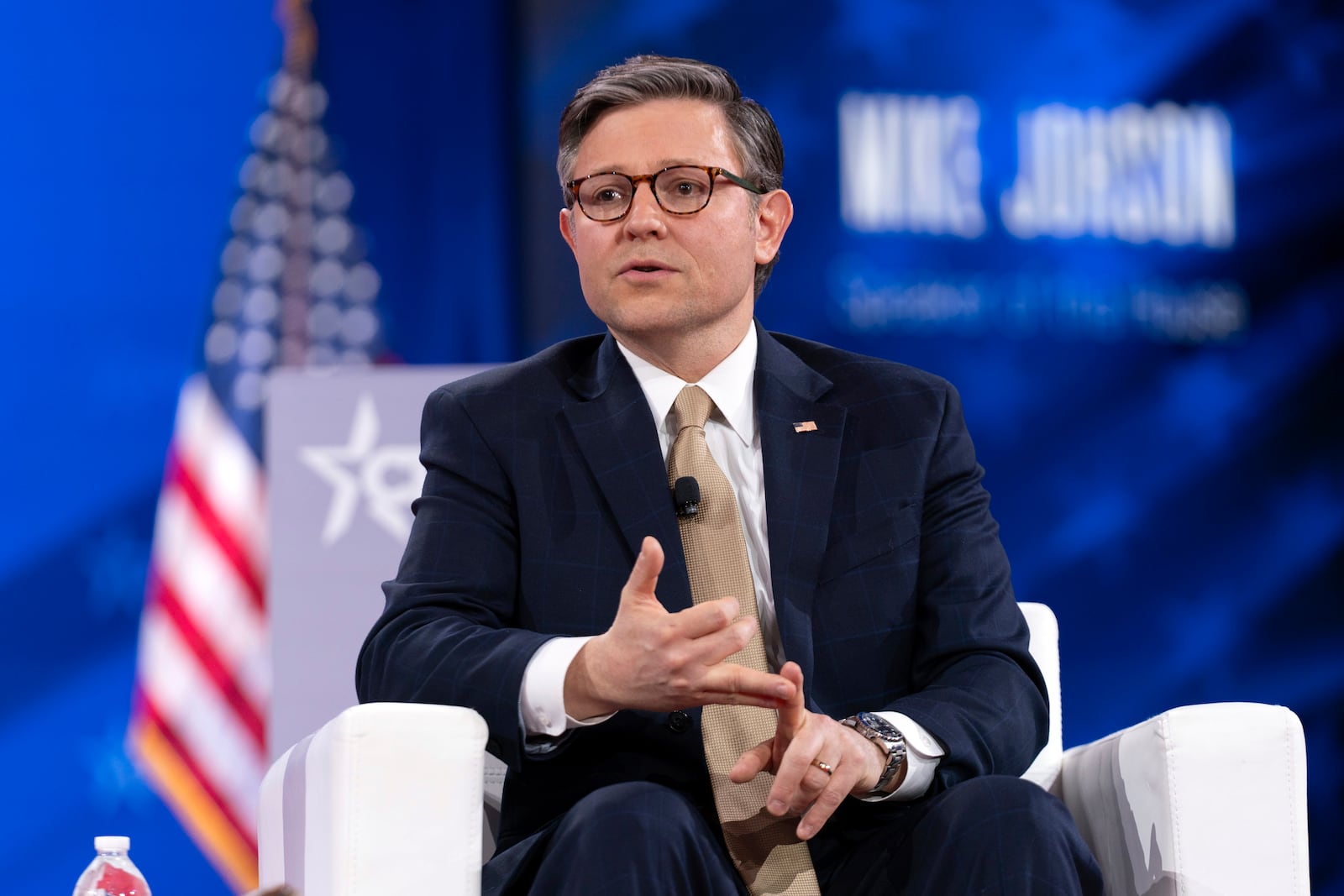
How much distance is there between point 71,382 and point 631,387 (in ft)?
7.26

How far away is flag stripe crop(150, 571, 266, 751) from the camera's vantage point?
3783 millimetres

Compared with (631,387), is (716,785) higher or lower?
lower

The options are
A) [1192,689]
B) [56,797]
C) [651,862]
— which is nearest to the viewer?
[651,862]

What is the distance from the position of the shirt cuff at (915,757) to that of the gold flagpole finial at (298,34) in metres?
2.80

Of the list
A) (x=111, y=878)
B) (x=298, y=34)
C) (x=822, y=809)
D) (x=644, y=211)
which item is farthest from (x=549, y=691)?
(x=298, y=34)

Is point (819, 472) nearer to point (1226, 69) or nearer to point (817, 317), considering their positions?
point (817, 317)

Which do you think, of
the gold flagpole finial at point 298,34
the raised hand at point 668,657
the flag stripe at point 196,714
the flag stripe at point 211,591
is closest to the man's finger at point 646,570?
the raised hand at point 668,657

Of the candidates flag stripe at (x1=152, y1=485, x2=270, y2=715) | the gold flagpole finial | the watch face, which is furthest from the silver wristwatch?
the gold flagpole finial

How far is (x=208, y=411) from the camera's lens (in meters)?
3.83

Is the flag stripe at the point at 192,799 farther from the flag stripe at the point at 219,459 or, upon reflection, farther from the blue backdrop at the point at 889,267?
the flag stripe at the point at 219,459

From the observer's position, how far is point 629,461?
1927mm

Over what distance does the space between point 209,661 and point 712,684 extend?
8.41 feet

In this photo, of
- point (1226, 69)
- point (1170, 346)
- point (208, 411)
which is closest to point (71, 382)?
point (208, 411)

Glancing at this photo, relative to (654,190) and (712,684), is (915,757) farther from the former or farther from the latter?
(654,190)
